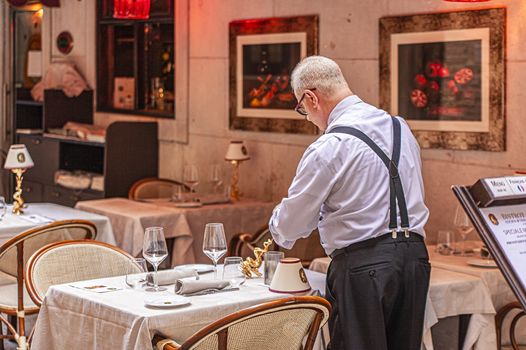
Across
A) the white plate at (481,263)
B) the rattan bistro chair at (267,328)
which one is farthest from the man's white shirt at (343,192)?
the white plate at (481,263)

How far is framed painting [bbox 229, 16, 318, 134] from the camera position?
25.8ft

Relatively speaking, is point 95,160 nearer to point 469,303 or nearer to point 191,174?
point 191,174

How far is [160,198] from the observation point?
28.0 feet

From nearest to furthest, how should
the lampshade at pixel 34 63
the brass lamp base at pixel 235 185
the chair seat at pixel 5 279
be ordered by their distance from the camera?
the chair seat at pixel 5 279 → the brass lamp base at pixel 235 185 → the lampshade at pixel 34 63

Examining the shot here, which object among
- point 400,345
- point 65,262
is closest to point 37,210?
point 65,262

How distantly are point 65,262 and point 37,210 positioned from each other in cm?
217

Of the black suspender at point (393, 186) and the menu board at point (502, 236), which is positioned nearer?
the menu board at point (502, 236)

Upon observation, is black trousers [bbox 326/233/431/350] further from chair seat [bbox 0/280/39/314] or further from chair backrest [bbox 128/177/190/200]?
chair backrest [bbox 128/177/190/200]

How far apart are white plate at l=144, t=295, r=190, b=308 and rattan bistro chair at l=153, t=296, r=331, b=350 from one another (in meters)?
0.13

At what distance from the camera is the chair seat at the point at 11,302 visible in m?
5.48

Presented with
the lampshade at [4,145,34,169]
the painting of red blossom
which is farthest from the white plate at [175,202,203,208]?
the painting of red blossom

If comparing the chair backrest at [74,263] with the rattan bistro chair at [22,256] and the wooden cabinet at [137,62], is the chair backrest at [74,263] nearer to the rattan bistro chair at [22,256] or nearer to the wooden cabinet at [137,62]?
the rattan bistro chair at [22,256]

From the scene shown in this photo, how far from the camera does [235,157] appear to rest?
8172 mm

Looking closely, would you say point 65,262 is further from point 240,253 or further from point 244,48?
point 244,48
